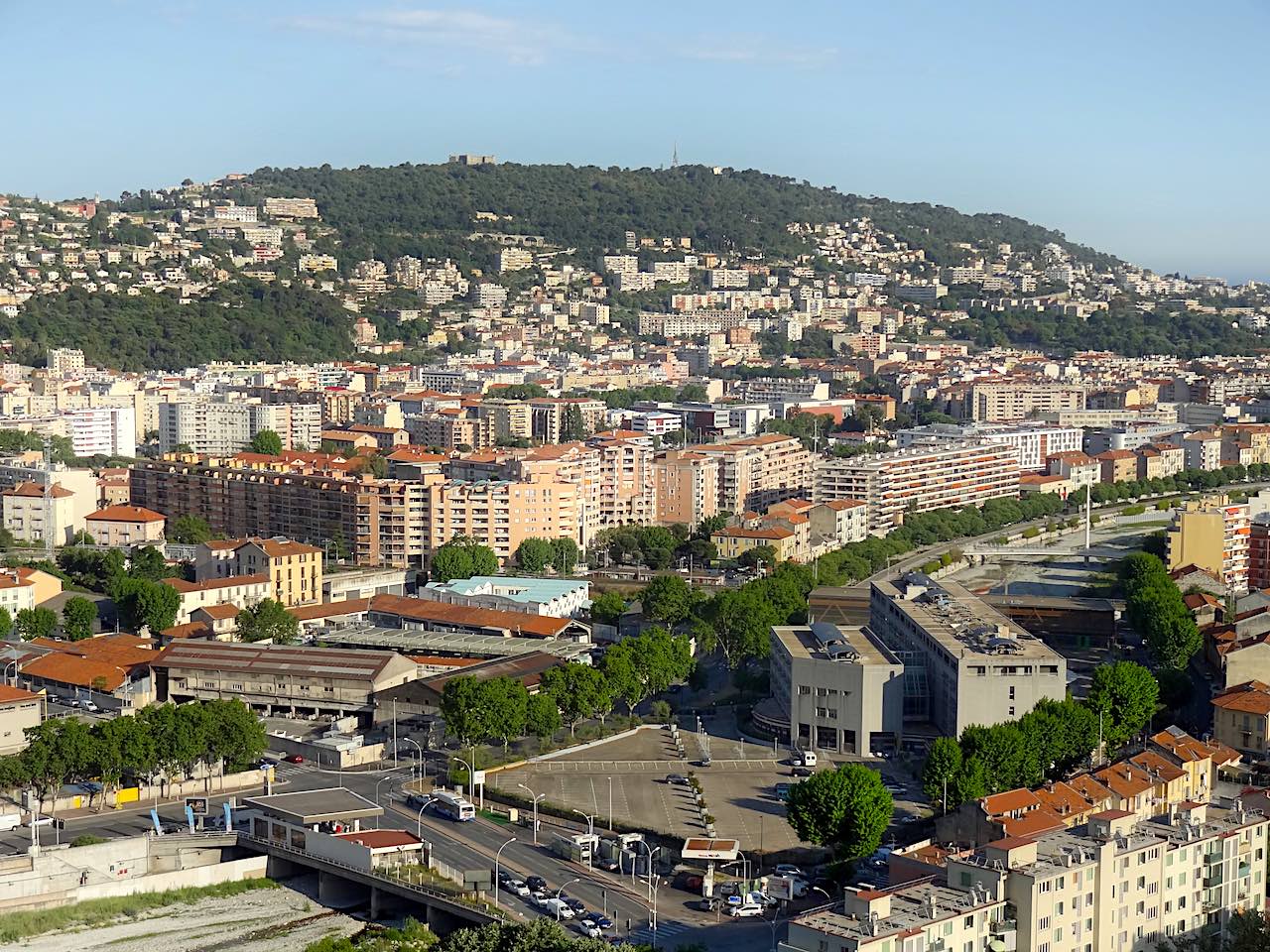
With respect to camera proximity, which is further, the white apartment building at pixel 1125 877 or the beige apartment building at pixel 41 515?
the beige apartment building at pixel 41 515

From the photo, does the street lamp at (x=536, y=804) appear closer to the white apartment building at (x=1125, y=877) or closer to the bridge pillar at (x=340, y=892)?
the bridge pillar at (x=340, y=892)

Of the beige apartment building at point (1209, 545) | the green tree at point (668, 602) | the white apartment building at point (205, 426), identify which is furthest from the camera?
the white apartment building at point (205, 426)

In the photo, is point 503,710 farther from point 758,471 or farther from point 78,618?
point 758,471

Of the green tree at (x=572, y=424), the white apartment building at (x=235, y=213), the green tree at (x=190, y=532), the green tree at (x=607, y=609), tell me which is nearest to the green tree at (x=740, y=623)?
the green tree at (x=607, y=609)

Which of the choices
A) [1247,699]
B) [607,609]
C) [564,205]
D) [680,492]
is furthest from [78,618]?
[564,205]

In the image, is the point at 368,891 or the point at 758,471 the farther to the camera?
the point at 758,471

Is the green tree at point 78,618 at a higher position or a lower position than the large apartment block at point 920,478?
lower

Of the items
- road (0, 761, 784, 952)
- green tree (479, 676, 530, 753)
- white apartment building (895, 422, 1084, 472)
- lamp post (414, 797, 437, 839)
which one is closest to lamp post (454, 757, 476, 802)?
lamp post (414, 797, 437, 839)
